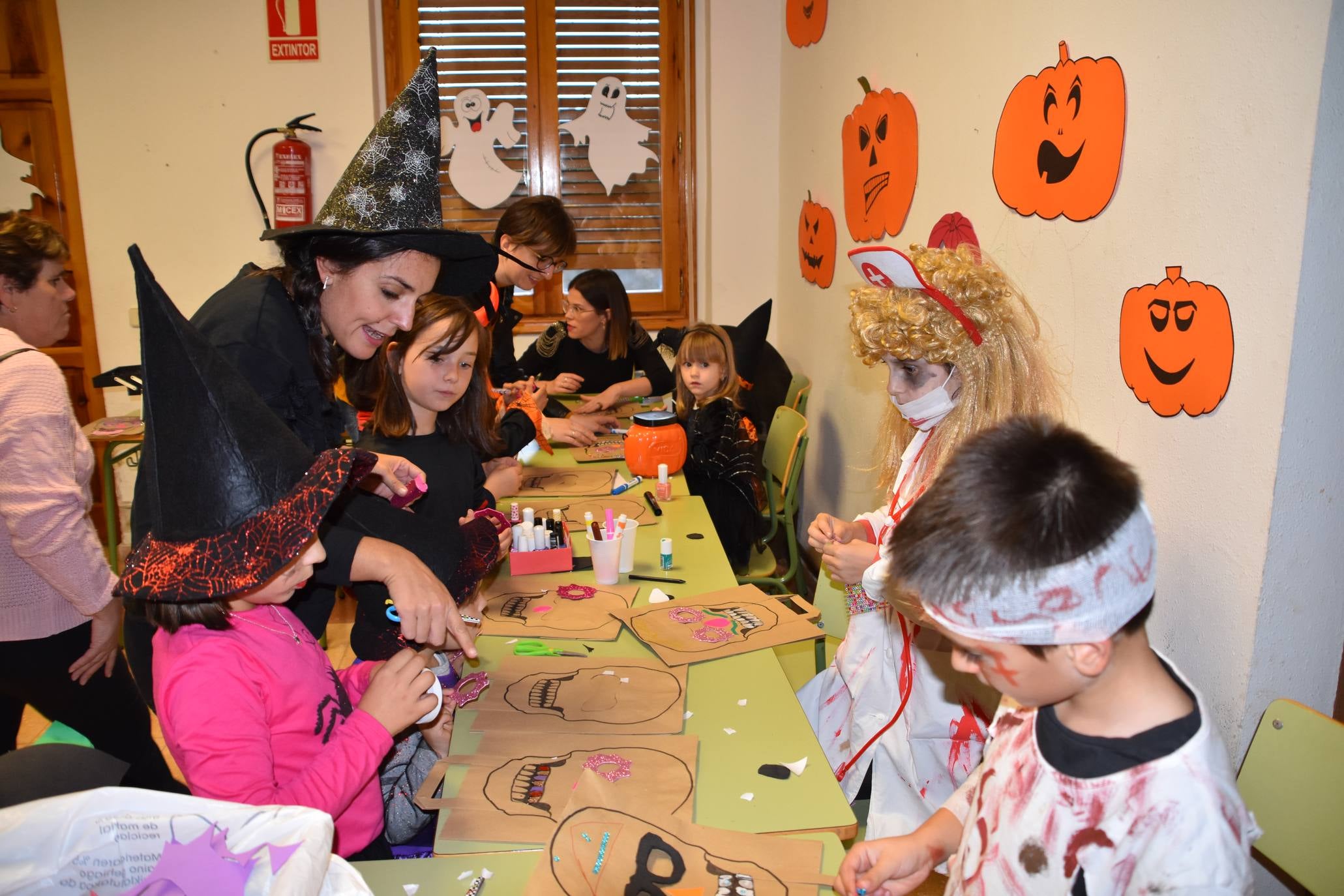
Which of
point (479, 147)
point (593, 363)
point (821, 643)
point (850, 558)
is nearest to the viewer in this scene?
point (850, 558)

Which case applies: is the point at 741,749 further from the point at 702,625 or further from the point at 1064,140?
the point at 1064,140

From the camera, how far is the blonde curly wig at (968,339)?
5.47 ft

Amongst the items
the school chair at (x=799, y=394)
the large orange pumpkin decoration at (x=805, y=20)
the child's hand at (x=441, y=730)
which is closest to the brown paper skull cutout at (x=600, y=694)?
the child's hand at (x=441, y=730)

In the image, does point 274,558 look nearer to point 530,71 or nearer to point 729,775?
point 729,775

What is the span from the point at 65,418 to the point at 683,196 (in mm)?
3721

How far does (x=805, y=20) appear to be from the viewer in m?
4.19

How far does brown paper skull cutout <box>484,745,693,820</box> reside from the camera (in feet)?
4.10

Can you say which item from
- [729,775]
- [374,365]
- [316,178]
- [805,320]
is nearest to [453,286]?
[374,365]

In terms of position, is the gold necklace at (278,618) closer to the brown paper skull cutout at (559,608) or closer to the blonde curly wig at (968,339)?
the brown paper skull cutout at (559,608)

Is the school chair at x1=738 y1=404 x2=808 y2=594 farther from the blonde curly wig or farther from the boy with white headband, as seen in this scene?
the boy with white headband

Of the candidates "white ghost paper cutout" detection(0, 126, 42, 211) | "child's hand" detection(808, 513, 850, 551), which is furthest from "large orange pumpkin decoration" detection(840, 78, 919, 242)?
"white ghost paper cutout" detection(0, 126, 42, 211)

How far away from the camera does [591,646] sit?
1753 mm

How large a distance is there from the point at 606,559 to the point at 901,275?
0.91 metres

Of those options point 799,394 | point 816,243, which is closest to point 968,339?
point 799,394
